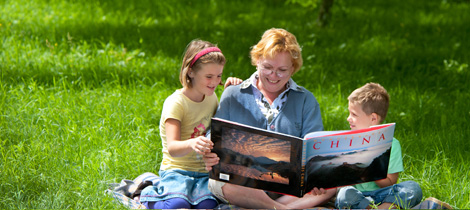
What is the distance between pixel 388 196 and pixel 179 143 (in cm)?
140

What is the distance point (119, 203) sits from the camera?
12.3ft

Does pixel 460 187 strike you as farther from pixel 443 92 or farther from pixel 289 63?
pixel 443 92

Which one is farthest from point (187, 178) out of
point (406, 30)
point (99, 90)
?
point (406, 30)

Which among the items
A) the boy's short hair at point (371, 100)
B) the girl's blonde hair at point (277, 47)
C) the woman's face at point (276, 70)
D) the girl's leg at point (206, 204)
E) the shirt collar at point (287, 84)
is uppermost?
the girl's blonde hair at point (277, 47)

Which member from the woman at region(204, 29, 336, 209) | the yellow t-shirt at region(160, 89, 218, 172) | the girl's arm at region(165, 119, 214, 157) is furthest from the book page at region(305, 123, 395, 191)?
the yellow t-shirt at region(160, 89, 218, 172)

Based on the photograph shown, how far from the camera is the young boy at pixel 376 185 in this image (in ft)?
12.1

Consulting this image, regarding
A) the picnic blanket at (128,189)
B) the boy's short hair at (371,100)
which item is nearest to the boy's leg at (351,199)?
the boy's short hair at (371,100)

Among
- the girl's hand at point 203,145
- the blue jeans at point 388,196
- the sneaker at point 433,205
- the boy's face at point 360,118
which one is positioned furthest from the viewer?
the boy's face at point 360,118

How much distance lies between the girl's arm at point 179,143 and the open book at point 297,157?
65 millimetres

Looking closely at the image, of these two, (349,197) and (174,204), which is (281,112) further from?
(174,204)

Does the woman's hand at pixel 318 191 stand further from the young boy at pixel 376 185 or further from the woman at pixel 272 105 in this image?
the young boy at pixel 376 185

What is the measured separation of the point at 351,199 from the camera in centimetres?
370

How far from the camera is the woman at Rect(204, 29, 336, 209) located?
146 inches

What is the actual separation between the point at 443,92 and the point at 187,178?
375 centimetres
